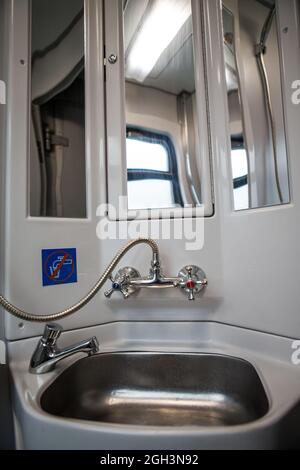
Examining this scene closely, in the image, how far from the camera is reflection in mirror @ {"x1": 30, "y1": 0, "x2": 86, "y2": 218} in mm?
845

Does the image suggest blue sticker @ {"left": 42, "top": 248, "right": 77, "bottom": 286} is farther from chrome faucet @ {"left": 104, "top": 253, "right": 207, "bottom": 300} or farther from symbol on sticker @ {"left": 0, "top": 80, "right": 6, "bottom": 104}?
→ symbol on sticker @ {"left": 0, "top": 80, "right": 6, "bottom": 104}

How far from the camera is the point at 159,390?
0.78m

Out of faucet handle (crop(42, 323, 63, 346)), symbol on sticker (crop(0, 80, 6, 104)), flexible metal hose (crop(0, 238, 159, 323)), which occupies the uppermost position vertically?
symbol on sticker (crop(0, 80, 6, 104))

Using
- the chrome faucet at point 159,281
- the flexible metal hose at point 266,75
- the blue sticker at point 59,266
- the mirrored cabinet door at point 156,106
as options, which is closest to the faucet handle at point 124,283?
the chrome faucet at point 159,281

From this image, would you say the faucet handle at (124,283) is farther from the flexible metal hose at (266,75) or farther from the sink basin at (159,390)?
the flexible metal hose at (266,75)

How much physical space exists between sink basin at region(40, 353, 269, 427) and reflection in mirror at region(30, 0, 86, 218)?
1.95 ft

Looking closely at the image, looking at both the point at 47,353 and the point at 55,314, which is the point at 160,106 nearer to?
the point at 55,314

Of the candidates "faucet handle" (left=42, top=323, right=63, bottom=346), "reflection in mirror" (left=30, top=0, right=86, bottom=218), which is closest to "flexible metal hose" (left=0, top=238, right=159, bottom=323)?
"faucet handle" (left=42, top=323, right=63, bottom=346)

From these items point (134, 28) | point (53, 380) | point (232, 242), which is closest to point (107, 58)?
point (134, 28)

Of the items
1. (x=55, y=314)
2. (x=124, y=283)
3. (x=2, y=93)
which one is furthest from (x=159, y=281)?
(x=2, y=93)

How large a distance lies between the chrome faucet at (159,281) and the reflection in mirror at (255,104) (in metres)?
0.32

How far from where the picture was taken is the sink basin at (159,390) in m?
0.68

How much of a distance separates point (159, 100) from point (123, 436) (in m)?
1.13

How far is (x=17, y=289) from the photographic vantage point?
748 millimetres
